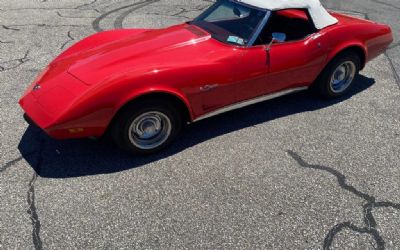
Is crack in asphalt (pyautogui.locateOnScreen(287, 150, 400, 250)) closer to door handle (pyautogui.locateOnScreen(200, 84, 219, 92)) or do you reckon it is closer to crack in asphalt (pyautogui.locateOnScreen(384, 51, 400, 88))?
door handle (pyautogui.locateOnScreen(200, 84, 219, 92))

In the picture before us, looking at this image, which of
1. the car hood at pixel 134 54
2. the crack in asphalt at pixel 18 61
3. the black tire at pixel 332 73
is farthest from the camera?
the crack in asphalt at pixel 18 61

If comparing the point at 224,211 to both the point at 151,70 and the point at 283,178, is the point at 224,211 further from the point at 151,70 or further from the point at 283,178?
the point at 151,70

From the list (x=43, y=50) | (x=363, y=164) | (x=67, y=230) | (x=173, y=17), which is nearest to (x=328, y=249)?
(x=363, y=164)

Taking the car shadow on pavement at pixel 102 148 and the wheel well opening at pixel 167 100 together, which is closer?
the wheel well opening at pixel 167 100

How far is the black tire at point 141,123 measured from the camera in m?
3.57

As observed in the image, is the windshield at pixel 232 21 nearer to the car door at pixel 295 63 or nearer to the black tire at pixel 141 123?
the car door at pixel 295 63

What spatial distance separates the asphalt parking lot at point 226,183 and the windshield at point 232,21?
1033 mm

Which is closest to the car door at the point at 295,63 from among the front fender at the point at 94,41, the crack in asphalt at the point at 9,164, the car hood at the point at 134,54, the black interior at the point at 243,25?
the black interior at the point at 243,25

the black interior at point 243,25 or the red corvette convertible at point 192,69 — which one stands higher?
the black interior at point 243,25

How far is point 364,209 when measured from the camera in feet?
10.9

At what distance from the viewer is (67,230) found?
9.86ft

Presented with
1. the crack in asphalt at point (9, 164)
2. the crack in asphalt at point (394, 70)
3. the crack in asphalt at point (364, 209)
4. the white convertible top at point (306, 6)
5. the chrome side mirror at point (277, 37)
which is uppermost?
the white convertible top at point (306, 6)

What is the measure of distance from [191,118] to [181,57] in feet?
2.19

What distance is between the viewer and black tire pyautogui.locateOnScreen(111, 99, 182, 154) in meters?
3.57
